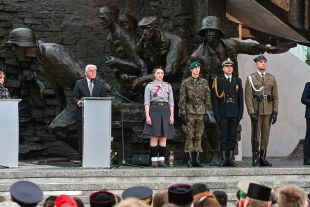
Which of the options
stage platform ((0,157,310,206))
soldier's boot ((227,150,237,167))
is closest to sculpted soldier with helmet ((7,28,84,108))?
soldier's boot ((227,150,237,167))

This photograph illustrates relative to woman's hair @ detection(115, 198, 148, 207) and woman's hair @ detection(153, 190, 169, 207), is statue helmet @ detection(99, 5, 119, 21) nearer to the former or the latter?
woman's hair @ detection(153, 190, 169, 207)

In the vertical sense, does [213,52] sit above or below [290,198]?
above

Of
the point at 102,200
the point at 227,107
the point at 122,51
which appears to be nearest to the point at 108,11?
the point at 122,51

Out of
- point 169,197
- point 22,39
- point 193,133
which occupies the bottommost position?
point 169,197

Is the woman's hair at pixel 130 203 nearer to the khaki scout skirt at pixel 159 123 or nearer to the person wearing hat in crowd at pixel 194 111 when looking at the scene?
the khaki scout skirt at pixel 159 123

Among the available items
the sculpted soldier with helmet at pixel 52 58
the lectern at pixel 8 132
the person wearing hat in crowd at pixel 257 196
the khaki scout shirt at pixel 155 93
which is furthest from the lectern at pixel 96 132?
the person wearing hat in crowd at pixel 257 196

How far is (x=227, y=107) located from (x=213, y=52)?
1431mm

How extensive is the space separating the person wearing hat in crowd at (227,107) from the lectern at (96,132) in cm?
169

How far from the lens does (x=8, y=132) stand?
10898mm

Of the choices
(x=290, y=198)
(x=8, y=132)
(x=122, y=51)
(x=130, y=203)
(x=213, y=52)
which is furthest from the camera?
(x=122, y=51)

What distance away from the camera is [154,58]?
42.4 ft

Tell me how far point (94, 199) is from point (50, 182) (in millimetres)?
4554

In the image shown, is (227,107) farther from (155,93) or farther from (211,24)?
(211,24)

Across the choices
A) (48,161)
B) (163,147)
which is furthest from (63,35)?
(163,147)
